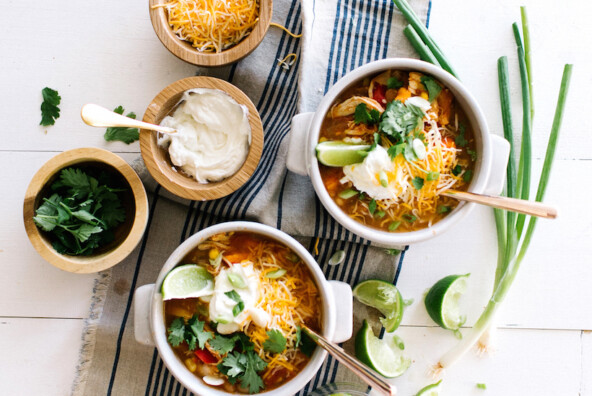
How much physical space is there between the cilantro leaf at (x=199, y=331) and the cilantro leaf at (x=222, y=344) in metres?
0.02

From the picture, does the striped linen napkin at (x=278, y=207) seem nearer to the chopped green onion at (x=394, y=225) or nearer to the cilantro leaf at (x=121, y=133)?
the cilantro leaf at (x=121, y=133)

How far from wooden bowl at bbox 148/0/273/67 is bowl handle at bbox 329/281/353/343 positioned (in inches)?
33.7

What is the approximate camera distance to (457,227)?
2217 millimetres

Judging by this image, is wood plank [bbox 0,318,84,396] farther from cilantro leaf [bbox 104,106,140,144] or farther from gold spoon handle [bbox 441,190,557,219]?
gold spoon handle [bbox 441,190,557,219]

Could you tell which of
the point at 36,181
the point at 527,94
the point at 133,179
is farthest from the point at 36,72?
the point at 527,94

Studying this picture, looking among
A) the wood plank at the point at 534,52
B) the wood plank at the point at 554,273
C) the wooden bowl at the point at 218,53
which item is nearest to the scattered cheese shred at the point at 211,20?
the wooden bowl at the point at 218,53

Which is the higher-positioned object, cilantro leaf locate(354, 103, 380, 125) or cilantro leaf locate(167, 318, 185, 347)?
cilantro leaf locate(354, 103, 380, 125)

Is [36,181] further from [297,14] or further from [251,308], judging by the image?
[297,14]

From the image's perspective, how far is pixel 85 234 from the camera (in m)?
1.89

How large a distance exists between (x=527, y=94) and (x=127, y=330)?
1776 millimetres

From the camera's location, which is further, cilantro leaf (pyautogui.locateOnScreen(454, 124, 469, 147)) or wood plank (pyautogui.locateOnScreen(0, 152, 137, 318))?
wood plank (pyautogui.locateOnScreen(0, 152, 137, 318))

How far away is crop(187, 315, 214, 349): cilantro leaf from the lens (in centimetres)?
176

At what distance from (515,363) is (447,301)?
1.50 ft

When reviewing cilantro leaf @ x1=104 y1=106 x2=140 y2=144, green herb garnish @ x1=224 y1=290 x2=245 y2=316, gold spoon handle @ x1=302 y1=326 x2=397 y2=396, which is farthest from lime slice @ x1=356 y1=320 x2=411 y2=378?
cilantro leaf @ x1=104 y1=106 x2=140 y2=144
